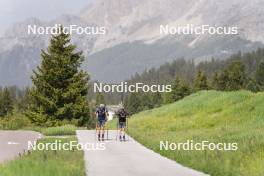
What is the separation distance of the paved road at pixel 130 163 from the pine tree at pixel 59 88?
26037 millimetres

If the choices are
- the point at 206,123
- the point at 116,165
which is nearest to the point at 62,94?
the point at 206,123

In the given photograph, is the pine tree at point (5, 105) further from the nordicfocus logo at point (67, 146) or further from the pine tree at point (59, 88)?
the nordicfocus logo at point (67, 146)

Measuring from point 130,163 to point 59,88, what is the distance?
3502 cm

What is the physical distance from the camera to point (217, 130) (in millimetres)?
31578

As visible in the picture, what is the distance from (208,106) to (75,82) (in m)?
14.4

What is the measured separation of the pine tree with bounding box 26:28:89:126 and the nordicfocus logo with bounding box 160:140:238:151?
26.9 m

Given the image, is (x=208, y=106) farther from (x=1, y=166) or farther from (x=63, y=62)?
(x=1, y=166)

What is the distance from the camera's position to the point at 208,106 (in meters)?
46.9

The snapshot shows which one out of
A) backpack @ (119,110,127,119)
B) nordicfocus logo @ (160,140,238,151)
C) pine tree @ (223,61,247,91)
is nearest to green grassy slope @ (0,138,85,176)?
nordicfocus logo @ (160,140,238,151)

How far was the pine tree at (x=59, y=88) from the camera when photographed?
174 feet

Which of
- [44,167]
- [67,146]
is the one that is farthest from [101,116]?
[44,167]

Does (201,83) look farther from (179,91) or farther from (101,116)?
(101,116)

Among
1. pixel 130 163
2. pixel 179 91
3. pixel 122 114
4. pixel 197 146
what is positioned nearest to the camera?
pixel 130 163

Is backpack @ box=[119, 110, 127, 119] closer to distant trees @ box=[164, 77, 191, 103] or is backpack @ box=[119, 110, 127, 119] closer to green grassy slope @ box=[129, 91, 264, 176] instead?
green grassy slope @ box=[129, 91, 264, 176]
